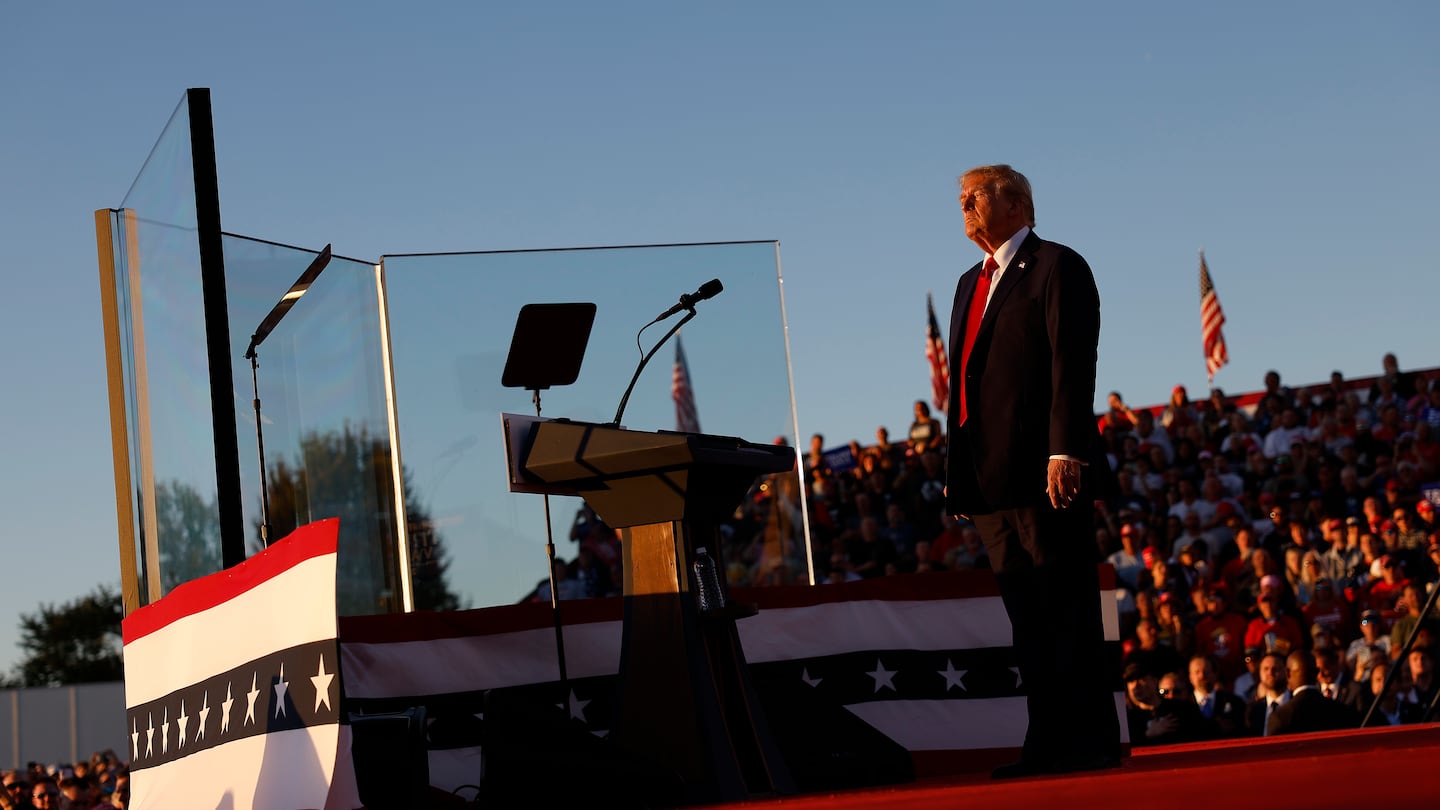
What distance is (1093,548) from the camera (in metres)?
3.35

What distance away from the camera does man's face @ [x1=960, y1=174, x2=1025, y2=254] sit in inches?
134

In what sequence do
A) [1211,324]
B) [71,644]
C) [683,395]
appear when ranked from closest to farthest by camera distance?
[683,395] < [1211,324] < [71,644]

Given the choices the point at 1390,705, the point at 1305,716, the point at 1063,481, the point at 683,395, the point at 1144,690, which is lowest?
the point at 1390,705

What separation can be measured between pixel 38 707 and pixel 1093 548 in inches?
909

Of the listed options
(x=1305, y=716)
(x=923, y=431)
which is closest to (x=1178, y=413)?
(x=923, y=431)

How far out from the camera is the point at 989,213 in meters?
3.41

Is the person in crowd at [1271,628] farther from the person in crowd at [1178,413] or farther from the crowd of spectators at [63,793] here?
the crowd of spectators at [63,793]

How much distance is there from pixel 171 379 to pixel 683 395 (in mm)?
1831

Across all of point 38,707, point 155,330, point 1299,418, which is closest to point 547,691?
point 155,330

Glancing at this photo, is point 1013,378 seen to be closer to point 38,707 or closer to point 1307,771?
point 1307,771

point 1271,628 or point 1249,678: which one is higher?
point 1271,628

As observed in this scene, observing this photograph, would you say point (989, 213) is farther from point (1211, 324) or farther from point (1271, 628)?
point (1211, 324)

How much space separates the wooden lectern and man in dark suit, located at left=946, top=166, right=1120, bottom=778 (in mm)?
528

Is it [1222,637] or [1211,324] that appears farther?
[1211,324]
